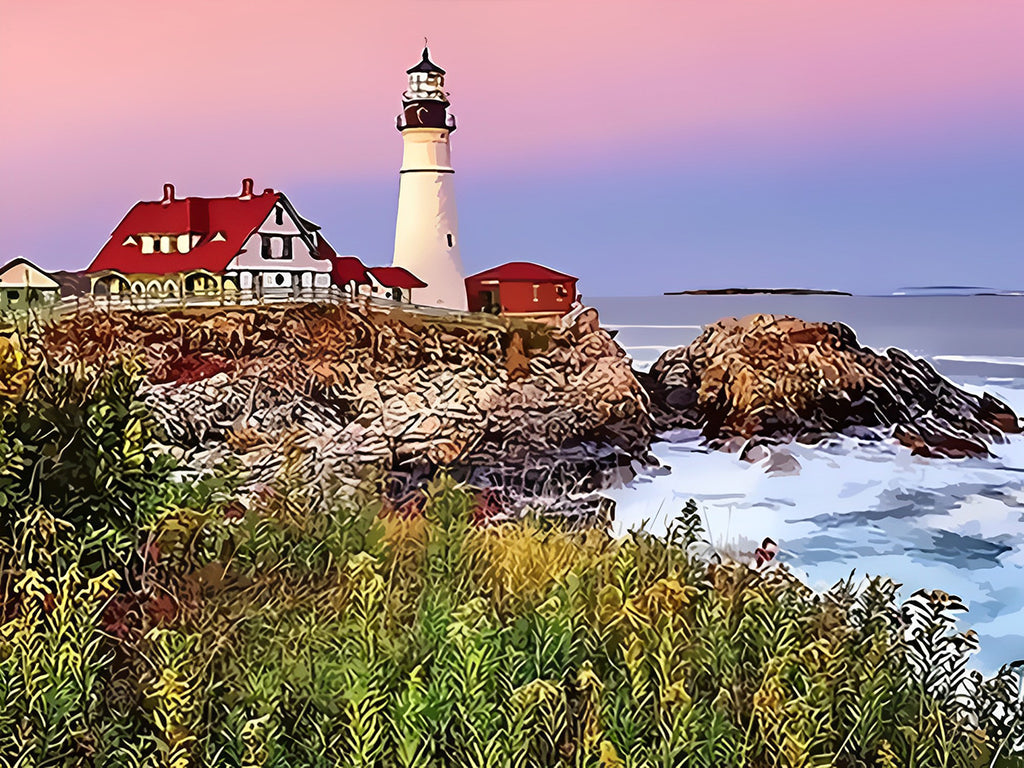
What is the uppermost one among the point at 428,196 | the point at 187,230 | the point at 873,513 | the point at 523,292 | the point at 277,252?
the point at 428,196

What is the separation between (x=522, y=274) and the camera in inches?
597

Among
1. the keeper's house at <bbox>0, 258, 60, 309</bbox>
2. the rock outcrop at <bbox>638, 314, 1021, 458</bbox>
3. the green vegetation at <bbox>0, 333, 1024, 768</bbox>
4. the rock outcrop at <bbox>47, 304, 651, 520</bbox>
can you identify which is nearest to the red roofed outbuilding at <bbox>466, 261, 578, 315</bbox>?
the rock outcrop at <bbox>47, 304, 651, 520</bbox>

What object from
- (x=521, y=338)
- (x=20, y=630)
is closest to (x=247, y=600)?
(x=20, y=630)

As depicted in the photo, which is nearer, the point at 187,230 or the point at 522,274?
the point at 187,230

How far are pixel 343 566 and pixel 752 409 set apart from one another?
32.5ft

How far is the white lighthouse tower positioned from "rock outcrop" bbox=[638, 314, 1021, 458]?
391 centimetres

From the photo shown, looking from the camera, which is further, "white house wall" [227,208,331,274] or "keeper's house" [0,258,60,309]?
"white house wall" [227,208,331,274]

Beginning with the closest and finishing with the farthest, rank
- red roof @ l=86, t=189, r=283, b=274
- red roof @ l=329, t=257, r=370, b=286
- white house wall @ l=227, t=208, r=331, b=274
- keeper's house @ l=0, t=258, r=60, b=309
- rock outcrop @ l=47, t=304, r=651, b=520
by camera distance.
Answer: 1. rock outcrop @ l=47, t=304, r=651, b=520
2. keeper's house @ l=0, t=258, r=60, b=309
3. red roof @ l=86, t=189, r=283, b=274
4. white house wall @ l=227, t=208, r=331, b=274
5. red roof @ l=329, t=257, r=370, b=286

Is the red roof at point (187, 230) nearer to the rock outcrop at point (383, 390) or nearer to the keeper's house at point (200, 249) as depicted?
the keeper's house at point (200, 249)

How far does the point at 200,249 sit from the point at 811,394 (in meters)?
9.35

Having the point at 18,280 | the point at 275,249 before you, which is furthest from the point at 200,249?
the point at 18,280

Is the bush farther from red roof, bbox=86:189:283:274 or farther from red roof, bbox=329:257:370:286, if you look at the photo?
red roof, bbox=329:257:370:286

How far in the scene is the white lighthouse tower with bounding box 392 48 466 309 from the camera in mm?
14703

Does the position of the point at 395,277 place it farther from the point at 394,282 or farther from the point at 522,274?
the point at 522,274
